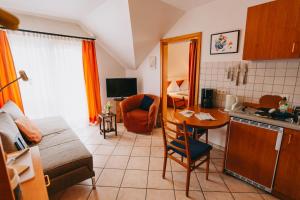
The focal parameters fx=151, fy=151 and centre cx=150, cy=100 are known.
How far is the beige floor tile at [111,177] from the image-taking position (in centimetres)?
191

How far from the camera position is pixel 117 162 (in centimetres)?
233

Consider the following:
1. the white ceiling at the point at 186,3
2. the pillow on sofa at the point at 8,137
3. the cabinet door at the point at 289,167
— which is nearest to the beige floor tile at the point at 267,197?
the cabinet door at the point at 289,167

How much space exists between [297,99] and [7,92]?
4.38 metres

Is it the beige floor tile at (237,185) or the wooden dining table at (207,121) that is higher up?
the wooden dining table at (207,121)

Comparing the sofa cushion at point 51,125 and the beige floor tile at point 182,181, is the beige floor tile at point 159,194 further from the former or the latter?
the sofa cushion at point 51,125

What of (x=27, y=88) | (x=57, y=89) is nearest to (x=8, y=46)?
(x=27, y=88)

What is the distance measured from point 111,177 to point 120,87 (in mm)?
2389

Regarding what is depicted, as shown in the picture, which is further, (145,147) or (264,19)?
(145,147)

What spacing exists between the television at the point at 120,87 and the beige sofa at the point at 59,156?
6.27 feet

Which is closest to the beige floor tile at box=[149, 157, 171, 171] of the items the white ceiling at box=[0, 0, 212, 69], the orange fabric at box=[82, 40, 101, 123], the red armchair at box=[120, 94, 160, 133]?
the red armchair at box=[120, 94, 160, 133]

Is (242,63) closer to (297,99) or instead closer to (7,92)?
(297,99)

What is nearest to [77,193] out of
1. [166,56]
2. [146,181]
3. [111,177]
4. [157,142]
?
[111,177]

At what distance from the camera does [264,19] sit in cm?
174

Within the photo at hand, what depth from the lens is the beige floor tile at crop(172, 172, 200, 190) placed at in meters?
1.84
